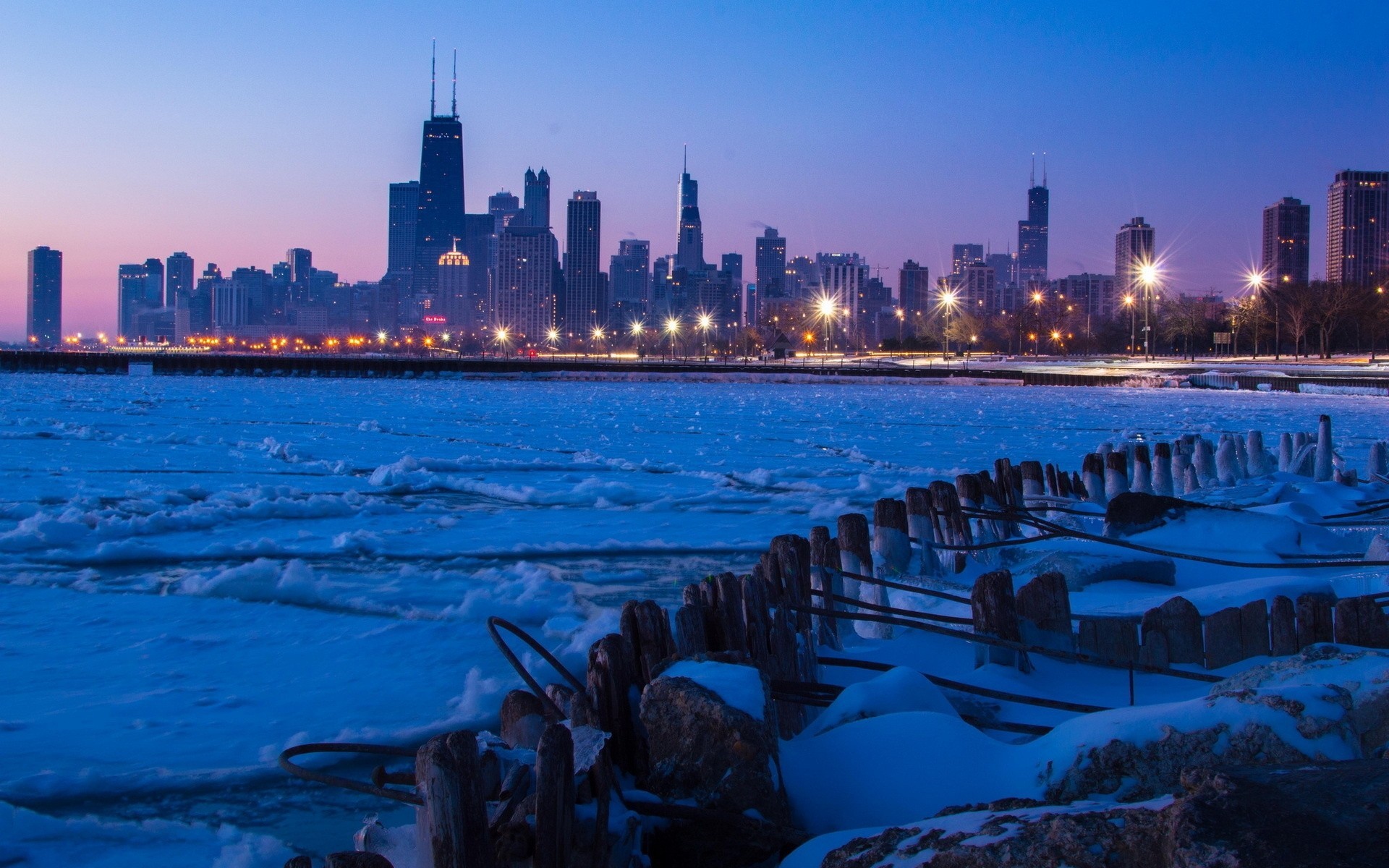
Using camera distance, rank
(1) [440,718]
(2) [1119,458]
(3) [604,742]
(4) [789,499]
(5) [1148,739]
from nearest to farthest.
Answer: (3) [604,742], (5) [1148,739], (1) [440,718], (2) [1119,458], (4) [789,499]

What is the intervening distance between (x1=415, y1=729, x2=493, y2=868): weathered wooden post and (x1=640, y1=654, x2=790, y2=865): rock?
3.01 ft

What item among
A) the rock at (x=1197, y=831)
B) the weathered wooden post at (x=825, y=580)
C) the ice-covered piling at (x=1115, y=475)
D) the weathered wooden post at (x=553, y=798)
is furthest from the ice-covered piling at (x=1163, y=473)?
the weathered wooden post at (x=553, y=798)

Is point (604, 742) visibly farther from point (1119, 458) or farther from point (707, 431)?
point (707, 431)

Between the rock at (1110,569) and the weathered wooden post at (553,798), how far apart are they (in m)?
5.50

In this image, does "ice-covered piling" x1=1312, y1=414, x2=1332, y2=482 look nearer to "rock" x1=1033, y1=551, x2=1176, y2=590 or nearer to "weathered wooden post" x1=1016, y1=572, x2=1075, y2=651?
"rock" x1=1033, y1=551, x2=1176, y2=590

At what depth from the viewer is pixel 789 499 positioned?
1411 cm

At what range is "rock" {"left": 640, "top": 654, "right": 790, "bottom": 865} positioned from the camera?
3232mm

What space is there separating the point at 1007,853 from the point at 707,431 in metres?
25.5

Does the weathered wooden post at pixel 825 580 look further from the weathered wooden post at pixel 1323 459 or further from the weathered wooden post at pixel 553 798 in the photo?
the weathered wooden post at pixel 1323 459

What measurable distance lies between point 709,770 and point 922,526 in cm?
430

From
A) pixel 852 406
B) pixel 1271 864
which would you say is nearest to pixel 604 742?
pixel 1271 864

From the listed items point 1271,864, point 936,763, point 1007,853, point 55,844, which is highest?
point 1271,864

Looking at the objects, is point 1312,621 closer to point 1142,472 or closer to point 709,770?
point 709,770

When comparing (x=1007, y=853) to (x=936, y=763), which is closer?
(x=1007, y=853)
